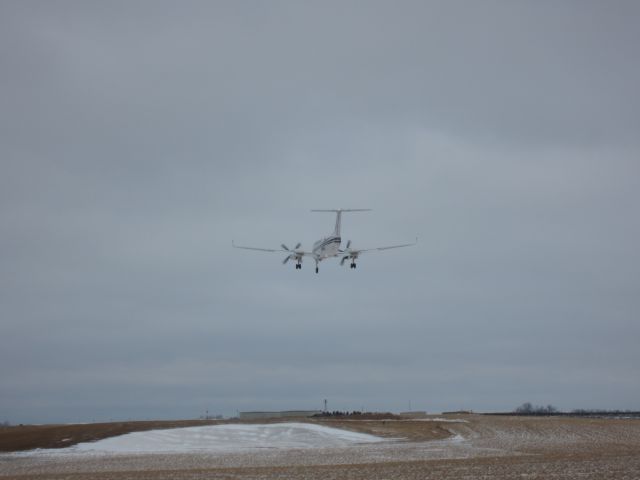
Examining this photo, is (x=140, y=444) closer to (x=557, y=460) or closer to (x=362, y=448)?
(x=362, y=448)

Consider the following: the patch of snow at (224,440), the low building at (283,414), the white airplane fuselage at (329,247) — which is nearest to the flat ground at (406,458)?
the patch of snow at (224,440)

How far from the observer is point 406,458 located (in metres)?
45.3

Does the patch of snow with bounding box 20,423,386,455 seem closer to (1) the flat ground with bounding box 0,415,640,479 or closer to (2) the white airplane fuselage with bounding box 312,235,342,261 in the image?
(1) the flat ground with bounding box 0,415,640,479

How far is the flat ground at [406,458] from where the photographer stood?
118ft

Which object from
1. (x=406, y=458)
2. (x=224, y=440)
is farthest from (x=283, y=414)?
(x=406, y=458)

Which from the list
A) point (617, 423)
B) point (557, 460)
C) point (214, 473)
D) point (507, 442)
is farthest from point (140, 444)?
point (617, 423)

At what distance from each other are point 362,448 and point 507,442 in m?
12.4

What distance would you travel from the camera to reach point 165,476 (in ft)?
125

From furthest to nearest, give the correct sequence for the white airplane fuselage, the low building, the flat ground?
1. the low building
2. the white airplane fuselage
3. the flat ground

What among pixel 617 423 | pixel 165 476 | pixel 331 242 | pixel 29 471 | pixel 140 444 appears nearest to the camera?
pixel 165 476

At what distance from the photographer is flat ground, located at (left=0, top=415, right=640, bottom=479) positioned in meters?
36.1

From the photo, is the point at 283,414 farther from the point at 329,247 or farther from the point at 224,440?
the point at 224,440

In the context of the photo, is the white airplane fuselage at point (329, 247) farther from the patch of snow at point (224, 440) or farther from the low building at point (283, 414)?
the low building at point (283, 414)

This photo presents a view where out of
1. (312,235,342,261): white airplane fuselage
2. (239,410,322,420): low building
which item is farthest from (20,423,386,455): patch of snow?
(239,410,322,420): low building
